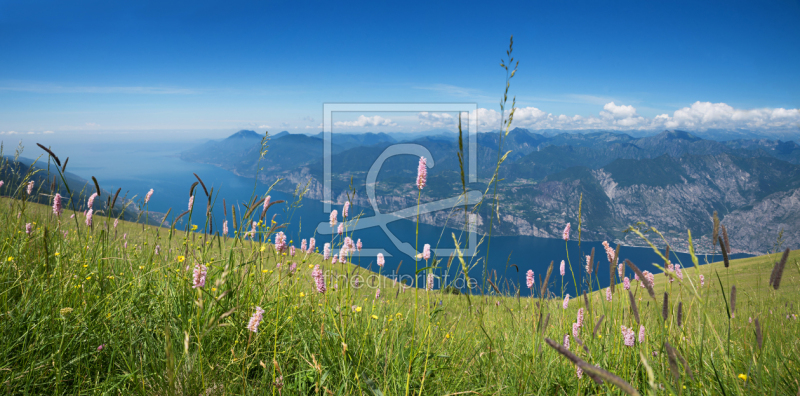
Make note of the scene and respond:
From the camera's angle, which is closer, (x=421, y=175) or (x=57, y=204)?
(x=421, y=175)

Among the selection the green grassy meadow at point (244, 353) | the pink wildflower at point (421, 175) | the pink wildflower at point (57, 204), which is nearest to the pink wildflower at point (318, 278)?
the green grassy meadow at point (244, 353)

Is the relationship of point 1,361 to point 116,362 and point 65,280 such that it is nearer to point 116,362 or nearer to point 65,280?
point 116,362

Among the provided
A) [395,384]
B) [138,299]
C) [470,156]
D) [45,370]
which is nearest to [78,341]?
[45,370]

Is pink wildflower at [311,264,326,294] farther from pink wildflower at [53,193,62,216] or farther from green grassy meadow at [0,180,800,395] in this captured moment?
pink wildflower at [53,193,62,216]

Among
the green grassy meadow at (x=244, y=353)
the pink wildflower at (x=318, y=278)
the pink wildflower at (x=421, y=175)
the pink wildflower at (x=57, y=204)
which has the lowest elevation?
the green grassy meadow at (x=244, y=353)

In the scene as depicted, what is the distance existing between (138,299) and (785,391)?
4.28 m

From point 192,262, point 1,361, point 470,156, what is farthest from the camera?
point 470,156

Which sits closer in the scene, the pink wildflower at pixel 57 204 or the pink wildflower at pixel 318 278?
the pink wildflower at pixel 318 278

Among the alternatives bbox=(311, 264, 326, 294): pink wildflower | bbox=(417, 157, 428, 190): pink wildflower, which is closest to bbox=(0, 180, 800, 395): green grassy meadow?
bbox=(311, 264, 326, 294): pink wildflower

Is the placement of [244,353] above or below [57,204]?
below

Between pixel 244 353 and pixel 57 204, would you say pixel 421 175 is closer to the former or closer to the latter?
pixel 244 353

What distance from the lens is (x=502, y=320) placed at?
408cm

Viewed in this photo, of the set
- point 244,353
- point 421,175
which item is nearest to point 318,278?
point 244,353

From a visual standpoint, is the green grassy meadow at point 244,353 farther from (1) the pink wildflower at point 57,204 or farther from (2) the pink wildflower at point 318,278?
(1) the pink wildflower at point 57,204
